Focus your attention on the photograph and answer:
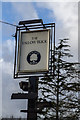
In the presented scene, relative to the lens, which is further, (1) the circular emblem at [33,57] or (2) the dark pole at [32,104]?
(1) the circular emblem at [33,57]

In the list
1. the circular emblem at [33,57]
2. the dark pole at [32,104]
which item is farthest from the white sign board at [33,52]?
the dark pole at [32,104]

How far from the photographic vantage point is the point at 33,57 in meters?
8.34

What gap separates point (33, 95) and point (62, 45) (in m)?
15.7

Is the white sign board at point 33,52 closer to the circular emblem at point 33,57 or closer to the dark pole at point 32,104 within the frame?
the circular emblem at point 33,57

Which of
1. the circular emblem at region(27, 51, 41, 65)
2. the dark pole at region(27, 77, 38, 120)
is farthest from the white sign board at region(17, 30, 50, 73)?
the dark pole at region(27, 77, 38, 120)

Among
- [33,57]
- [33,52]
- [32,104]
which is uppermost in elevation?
[33,52]

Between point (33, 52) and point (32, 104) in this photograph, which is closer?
point (32, 104)

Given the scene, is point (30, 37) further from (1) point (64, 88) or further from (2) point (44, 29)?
(1) point (64, 88)

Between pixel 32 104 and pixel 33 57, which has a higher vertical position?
pixel 33 57

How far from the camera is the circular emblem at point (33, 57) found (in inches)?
326

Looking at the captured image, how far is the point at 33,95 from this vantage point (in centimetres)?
751

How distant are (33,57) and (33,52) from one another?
0.19m

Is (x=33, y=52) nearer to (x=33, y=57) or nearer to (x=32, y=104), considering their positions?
(x=33, y=57)

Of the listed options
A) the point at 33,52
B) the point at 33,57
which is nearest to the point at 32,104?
the point at 33,57
